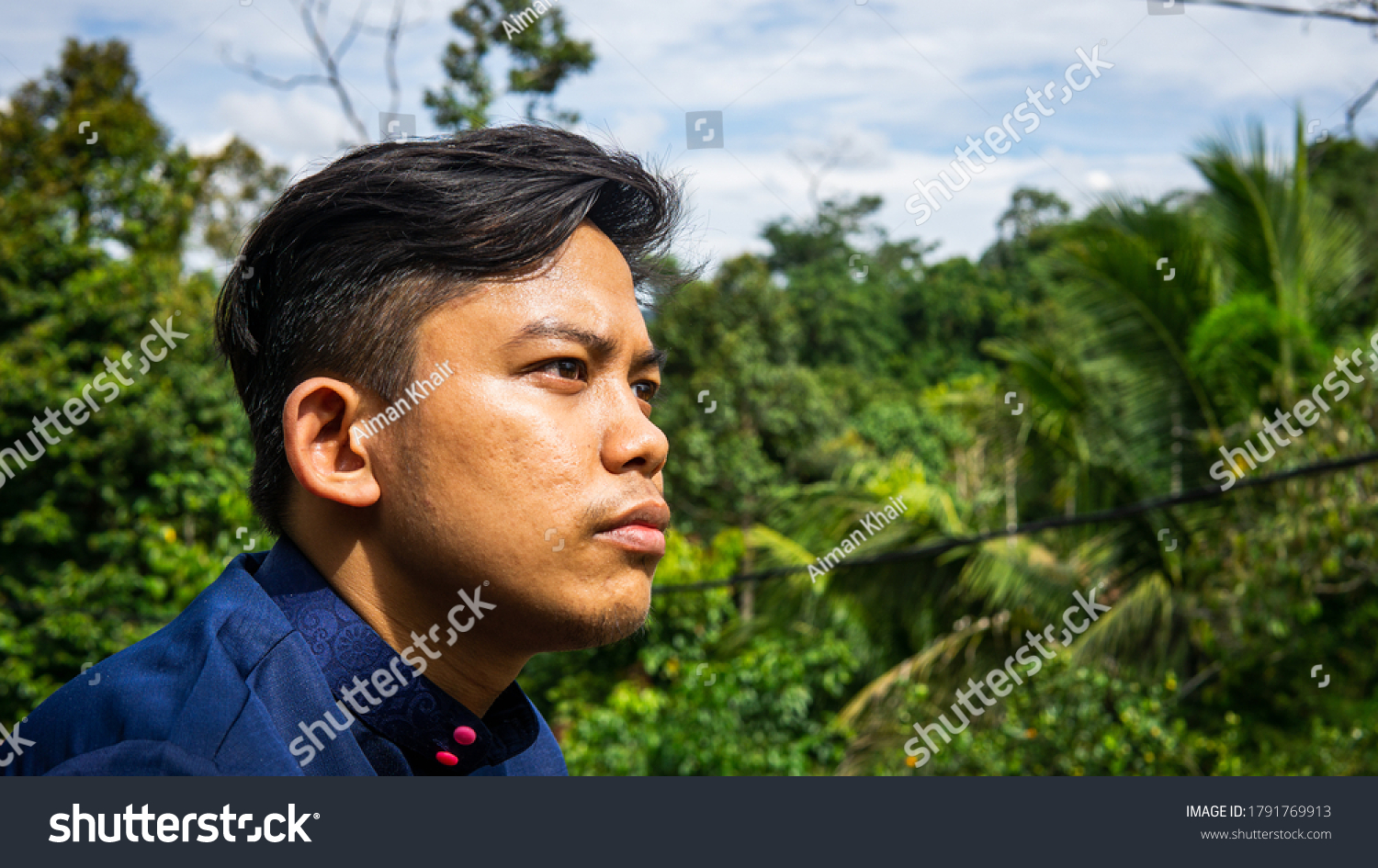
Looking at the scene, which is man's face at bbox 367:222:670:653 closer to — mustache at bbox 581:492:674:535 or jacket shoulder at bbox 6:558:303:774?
mustache at bbox 581:492:674:535

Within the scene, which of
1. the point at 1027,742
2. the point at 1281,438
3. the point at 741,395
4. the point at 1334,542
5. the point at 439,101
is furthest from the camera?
the point at 741,395

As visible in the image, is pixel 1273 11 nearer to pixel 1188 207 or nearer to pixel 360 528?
pixel 360 528

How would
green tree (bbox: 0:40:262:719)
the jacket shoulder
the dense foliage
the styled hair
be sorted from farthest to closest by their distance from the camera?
green tree (bbox: 0:40:262:719) < the dense foliage < the styled hair < the jacket shoulder

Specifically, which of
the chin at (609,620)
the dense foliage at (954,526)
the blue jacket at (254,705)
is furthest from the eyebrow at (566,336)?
the dense foliage at (954,526)

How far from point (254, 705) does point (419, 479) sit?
0.30m

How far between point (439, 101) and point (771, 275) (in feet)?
22.1

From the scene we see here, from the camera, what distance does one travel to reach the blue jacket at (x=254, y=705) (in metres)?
1.05

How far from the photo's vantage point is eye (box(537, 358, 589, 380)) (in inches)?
48.8

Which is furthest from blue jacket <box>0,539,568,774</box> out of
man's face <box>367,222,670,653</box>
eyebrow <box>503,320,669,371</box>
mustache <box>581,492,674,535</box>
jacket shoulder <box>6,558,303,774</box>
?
eyebrow <box>503,320,669,371</box>

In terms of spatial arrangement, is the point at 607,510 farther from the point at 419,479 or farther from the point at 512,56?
the point at 512,56

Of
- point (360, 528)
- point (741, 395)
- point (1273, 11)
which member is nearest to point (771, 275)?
point (741, 395)

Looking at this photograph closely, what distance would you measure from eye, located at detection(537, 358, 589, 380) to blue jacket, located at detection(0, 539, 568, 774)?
15.1 inches

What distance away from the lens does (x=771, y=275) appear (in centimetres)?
1319

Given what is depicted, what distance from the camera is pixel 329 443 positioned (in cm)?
125
